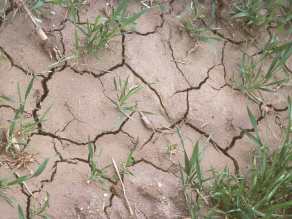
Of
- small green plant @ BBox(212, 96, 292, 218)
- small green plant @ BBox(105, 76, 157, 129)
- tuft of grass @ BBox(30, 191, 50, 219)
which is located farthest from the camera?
small green plant @ BBox(105, 76, 157, 129)

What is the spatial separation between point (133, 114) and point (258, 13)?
1494 mm

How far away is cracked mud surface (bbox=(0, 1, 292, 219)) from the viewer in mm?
1940

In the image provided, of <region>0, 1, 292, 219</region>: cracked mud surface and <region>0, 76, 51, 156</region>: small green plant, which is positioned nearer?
<region>0, 76, 51, 156</region>: small green plant

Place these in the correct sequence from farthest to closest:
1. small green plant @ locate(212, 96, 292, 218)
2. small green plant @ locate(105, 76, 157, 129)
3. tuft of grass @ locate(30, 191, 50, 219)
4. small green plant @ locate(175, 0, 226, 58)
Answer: small green plant @ locate(175, 0, 226, 58) → small green plant @ locate(105, 76, 157, 129) → small green plant @ locate(212, 96, 292, 218) → tuft of grass @ locate(30, 191, 50, 219)

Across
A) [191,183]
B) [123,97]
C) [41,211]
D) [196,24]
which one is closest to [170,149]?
[191,183]

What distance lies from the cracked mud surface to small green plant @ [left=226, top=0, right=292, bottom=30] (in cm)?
22

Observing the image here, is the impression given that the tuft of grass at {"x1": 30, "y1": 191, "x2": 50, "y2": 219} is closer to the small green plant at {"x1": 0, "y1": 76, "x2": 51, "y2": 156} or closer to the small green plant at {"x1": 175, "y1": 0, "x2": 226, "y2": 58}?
the small green plant at {"x1": 0, "y1": 76, "x2": 51, "y2": 156}

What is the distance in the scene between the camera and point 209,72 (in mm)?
2506

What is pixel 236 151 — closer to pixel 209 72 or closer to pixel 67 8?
pixel 209 72

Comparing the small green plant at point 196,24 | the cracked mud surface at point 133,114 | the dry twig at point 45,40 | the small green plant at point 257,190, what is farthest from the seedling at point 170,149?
the dry twig at point 45,40

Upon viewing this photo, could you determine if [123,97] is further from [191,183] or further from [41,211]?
[41,211]

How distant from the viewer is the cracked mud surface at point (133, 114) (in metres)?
1.94

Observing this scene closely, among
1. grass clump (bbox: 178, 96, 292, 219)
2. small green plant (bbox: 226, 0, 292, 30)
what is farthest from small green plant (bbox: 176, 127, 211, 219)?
small green plant (bbox: 226, 0, 292, 30)

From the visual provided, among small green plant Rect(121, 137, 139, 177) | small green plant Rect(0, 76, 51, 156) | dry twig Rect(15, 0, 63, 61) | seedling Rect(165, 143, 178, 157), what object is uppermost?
dry twig Rect(15, 0, 63, 61)
